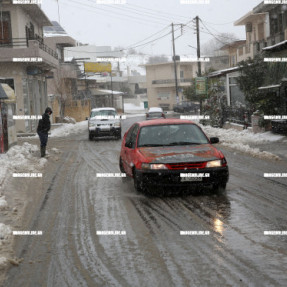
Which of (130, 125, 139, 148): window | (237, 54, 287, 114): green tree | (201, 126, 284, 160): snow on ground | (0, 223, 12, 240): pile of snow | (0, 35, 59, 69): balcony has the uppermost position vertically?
(0, 35, 59, 69): balcony

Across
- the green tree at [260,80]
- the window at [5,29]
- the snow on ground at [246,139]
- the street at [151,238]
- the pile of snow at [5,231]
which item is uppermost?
the window at [5,29]

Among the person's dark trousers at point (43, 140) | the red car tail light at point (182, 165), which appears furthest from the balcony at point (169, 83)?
the red car tail light at point (182, 165)

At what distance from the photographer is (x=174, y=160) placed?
9641 mm

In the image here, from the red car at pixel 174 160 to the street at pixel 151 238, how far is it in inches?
13.3

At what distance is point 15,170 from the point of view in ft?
48.5

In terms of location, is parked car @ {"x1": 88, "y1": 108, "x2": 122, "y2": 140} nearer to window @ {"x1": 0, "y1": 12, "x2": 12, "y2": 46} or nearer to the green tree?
the green tree

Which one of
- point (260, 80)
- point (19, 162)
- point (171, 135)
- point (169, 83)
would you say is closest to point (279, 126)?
point (260, 80)

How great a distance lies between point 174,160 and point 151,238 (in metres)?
2.97

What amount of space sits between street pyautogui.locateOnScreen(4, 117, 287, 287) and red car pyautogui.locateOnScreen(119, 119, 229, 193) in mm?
338

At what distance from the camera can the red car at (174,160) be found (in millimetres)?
9578

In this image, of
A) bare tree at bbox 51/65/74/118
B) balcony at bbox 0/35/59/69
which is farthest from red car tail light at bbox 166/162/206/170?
bare tree at bbox 51/65/74/118

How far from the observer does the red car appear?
9578 mm

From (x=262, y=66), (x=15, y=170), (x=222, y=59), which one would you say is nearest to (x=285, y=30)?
(x=262, y=66)

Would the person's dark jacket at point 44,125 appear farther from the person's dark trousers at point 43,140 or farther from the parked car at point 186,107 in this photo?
the parked car at point 186,107
